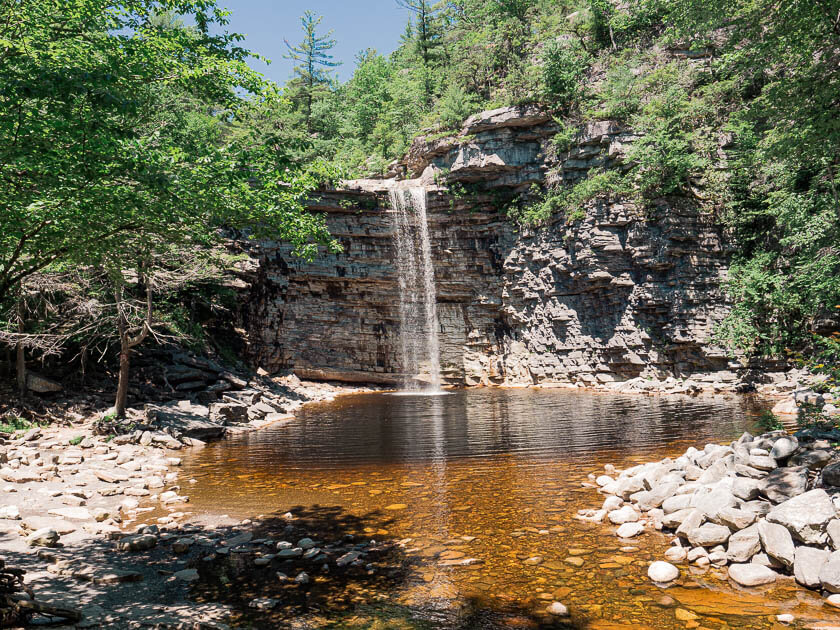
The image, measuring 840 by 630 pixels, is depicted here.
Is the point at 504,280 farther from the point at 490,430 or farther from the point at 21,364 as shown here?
the point at 21,364

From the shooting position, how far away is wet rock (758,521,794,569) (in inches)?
207

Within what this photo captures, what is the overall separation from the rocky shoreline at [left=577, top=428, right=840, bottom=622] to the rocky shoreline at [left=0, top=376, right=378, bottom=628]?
13.5 feet

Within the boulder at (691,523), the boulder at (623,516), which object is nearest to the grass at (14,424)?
the boulder at (623,516)

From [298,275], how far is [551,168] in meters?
17.7

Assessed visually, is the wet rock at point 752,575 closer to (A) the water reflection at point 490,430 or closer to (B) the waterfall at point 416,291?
(A) the water reflection at point 490,430

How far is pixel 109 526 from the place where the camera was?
7.14 m

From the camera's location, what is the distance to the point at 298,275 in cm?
3197

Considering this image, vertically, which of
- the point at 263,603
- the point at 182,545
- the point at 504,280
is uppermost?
the point at 504,280

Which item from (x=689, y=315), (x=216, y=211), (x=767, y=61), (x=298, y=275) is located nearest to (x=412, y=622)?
(x=216, y=211)

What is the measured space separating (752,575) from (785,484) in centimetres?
182

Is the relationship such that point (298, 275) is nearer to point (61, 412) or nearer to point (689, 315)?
point (61, 412)

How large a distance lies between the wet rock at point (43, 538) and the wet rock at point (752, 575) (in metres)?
8.09

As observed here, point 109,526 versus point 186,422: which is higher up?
point 186,422

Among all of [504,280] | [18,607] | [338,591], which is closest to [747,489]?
[338,591]
